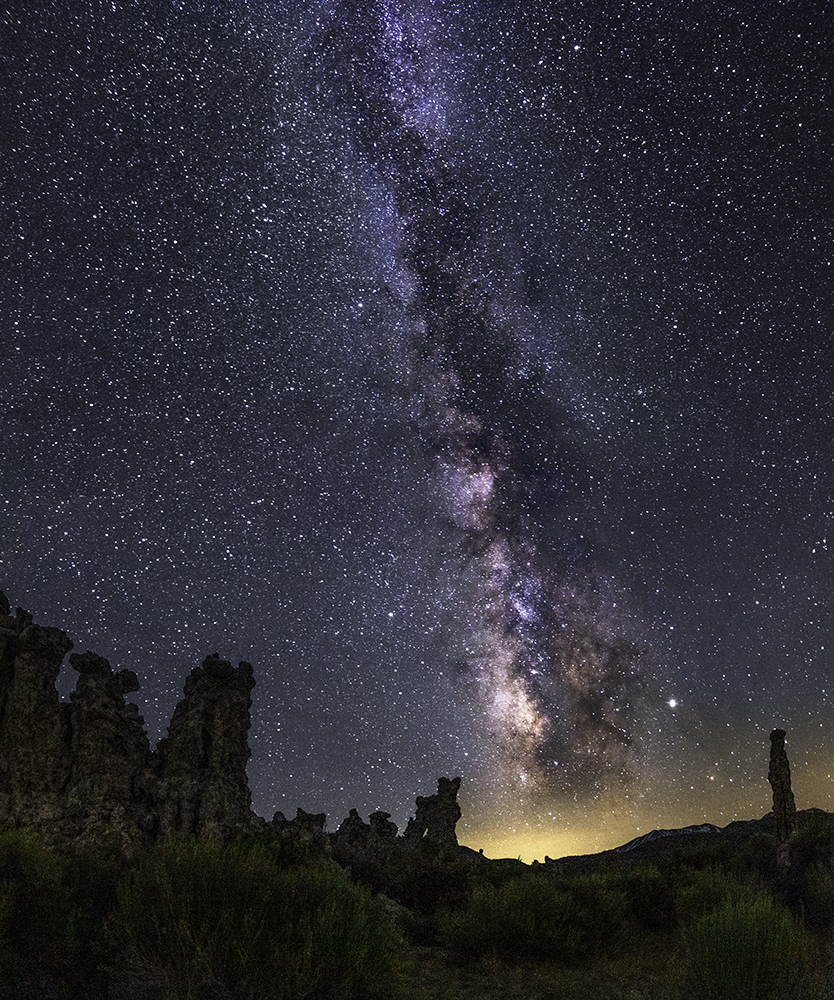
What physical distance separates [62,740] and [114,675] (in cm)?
219

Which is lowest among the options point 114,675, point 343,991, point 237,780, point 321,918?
point 343,991

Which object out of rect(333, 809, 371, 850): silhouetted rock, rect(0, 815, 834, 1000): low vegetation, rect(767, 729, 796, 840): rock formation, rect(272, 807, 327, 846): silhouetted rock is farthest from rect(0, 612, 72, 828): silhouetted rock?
rect(767, 729, 796, 840): rock formation

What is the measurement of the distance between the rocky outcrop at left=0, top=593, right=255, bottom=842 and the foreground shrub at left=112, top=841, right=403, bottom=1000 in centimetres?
874

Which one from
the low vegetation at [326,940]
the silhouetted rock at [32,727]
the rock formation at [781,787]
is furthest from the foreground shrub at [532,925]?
the rock formation at [781,787]

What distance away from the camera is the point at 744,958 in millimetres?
5887

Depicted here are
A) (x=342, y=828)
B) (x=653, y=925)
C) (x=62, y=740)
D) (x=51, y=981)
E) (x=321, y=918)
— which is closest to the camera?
(x=321, y=918)

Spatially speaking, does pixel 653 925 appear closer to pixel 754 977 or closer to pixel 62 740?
pixel 754 977

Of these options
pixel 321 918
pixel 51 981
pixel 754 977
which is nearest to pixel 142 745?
pixel 51 981

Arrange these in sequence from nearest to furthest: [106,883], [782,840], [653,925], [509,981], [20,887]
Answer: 1. [20,887]
2. [509,981]
3. [106,883]
4. [653,925]
5. [782,840]

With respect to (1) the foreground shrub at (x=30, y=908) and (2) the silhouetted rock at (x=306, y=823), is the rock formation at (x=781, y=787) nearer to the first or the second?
(2) the silhouetted rock at (x=306, y=823)

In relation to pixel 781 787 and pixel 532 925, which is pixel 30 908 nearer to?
pixel 532 925

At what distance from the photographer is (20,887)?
7875 millimetres

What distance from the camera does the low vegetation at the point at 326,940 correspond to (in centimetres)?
576

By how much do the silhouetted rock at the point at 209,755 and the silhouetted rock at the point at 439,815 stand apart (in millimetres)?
14028
